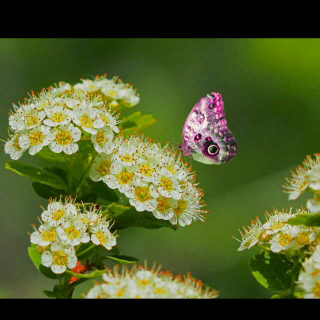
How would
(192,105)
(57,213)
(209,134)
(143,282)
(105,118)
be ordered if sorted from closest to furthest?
(143,282)
(57,213)
(105,118)
(209,134)
(192,105)

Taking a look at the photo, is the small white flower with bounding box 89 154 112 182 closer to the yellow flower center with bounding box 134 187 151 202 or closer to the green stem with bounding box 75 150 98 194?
the green stem with bounding box 75 150 98 194

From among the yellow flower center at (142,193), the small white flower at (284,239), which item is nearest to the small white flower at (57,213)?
the yellow flower center at (142,193)

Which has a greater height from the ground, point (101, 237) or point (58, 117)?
point (58, 117)

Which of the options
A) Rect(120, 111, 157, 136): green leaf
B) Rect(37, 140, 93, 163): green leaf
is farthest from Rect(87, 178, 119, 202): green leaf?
Rect(120, 111, 157, 136): green leaf

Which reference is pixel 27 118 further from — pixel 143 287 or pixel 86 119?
pixel 143 287

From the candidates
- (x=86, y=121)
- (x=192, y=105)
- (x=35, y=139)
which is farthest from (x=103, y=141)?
(x=192, y=105)

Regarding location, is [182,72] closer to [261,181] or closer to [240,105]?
[240,105]

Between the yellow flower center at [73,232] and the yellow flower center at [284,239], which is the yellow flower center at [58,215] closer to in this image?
the yellow flower center at [73,232]
